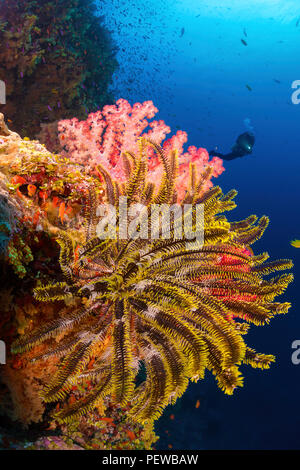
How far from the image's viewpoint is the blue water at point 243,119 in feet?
46.0

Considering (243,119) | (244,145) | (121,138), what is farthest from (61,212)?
(243,119)

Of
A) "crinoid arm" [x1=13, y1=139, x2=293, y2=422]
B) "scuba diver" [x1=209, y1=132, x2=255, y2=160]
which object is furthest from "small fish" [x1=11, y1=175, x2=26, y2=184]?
"scuba diver" [x1=209, y1=132, x2=255, y2=160]

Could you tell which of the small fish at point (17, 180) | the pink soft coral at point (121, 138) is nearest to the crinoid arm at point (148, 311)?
the small fish at point (17, 180)

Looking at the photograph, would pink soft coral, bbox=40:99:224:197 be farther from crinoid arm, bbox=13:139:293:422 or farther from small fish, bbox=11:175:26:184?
crinoid arm, bbox=13:139:293:422

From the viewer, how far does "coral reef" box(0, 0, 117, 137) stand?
742cm

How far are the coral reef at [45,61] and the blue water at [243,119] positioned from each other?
2788 mm

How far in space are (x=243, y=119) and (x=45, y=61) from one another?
59860mm

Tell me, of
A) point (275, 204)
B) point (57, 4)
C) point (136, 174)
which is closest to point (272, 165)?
point (275, 204)

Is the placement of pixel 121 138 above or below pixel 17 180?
above

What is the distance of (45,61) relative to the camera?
8109 millimetres

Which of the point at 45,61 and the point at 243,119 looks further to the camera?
the point at 243,119

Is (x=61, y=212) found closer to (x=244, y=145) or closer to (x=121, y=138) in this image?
(x=121, y=138)
